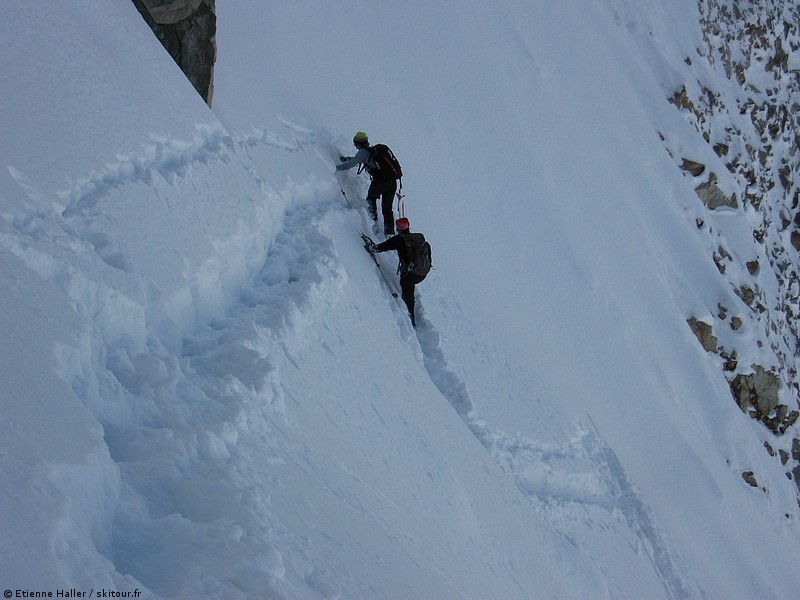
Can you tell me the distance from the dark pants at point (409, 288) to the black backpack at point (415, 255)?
0.25ft

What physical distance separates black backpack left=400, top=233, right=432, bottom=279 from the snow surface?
45 centimetres

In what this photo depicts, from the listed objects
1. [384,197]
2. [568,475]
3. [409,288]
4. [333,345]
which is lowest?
[333,345]

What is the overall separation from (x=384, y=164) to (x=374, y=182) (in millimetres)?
262

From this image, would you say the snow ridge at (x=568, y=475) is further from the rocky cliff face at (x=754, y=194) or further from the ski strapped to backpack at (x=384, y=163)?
the rocky cliff face at (x=754, y=194)

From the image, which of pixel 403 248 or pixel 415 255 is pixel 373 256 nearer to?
pixel 403 248

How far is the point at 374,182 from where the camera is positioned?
8195mm

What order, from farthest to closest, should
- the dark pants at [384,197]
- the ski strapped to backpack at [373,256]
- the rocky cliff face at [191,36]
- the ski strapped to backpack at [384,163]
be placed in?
the dark pants at [384,197]
the ski strapped to backpack at [384,163]
the ski strapped to backpack at [373,256]
the rocky cliff face at [191,36]

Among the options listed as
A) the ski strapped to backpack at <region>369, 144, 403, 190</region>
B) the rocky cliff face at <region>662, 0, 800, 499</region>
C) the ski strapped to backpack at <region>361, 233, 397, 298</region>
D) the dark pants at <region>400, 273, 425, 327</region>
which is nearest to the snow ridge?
the dark pants at <region>400, 273, 425, 327</region>

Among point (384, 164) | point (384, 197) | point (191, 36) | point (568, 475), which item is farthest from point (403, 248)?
point (568, 475)

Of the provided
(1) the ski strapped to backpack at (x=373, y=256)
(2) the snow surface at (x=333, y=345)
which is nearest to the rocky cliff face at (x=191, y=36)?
(2) the snow surface at (x=333, y=345)

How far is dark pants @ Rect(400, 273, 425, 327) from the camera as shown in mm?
7590

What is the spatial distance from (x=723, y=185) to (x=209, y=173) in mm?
17578

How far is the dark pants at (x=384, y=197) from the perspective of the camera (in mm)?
8180

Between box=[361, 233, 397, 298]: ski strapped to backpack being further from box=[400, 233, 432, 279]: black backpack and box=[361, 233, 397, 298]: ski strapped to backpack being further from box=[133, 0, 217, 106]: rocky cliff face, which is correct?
box=[133, 0, 217, 106]: rocky cliff face
